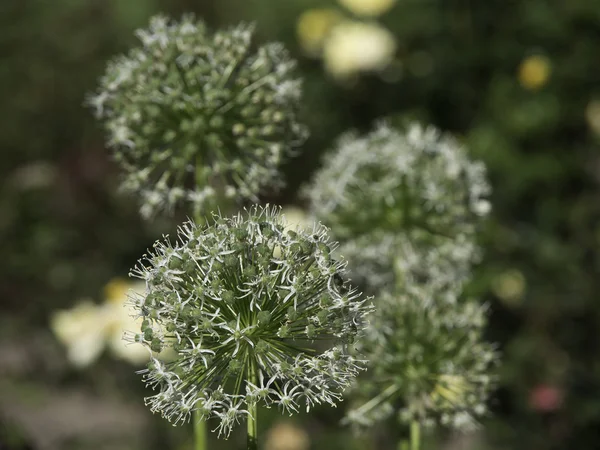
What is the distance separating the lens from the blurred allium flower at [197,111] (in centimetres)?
268

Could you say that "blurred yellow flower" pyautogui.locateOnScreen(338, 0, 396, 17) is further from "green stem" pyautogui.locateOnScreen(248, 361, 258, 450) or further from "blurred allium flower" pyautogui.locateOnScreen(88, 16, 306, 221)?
"green stem" pyautogui.locateOnScreen(248, 361, 258, 450)

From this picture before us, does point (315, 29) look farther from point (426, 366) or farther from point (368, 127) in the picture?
point (426, 366)

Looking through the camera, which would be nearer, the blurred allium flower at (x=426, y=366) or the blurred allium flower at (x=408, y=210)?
the blurred allium flower at (x=426, y=366)

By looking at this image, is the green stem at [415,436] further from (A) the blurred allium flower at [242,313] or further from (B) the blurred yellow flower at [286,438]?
(B) the blurred yellow flower at [286,438]

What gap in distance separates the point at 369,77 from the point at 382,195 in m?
3.75

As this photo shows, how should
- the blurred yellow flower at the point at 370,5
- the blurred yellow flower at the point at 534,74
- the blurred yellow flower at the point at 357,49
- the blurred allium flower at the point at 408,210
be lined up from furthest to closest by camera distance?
the blurred yellow flower at the point at 370,5, the blurred yellow flower at the point at 357,49, the blurred yellow flower at the point at 534,74, the blurred allium flower at the point at 408,210

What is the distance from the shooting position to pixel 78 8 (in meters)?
8.27

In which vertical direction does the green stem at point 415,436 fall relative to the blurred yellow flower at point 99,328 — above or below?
below

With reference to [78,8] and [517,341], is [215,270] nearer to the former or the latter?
[517,341]

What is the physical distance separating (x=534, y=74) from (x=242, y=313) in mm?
4585

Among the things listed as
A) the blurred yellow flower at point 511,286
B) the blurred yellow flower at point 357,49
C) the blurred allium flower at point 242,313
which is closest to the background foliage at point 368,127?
the blurred yellow flower at point 511,286

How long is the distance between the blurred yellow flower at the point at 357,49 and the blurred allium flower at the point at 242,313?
14.4 ft

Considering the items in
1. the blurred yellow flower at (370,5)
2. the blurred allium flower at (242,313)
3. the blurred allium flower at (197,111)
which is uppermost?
the blurred yellow flower at (370,5)


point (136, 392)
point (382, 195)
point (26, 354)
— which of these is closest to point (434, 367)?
point (382, 195)
